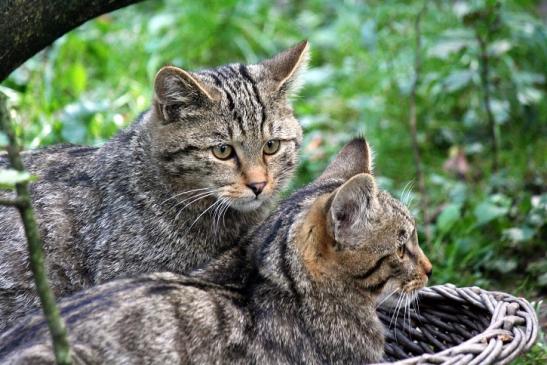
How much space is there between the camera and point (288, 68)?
513cm

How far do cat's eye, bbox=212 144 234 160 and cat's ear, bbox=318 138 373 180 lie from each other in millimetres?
533

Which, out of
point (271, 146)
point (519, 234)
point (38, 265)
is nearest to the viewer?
point (38, 265)

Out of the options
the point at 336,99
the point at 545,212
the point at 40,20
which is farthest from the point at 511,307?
the point at 336,99

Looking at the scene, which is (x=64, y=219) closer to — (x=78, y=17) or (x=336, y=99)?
(x=78, y=17)

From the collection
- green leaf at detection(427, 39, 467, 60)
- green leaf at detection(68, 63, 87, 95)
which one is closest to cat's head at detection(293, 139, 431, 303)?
green leaf at detection(427, 39, 467, 60)

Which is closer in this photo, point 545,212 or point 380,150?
point 545,212

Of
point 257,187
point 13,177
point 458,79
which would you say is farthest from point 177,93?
point 458,79

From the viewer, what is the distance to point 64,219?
481cm

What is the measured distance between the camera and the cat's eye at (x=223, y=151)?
4.83 m

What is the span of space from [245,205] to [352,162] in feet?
2.02

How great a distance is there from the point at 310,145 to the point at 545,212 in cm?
240

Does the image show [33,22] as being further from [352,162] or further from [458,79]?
[458,79]

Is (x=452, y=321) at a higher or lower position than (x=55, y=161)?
lower

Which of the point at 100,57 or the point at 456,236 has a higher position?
the point at 100,57
